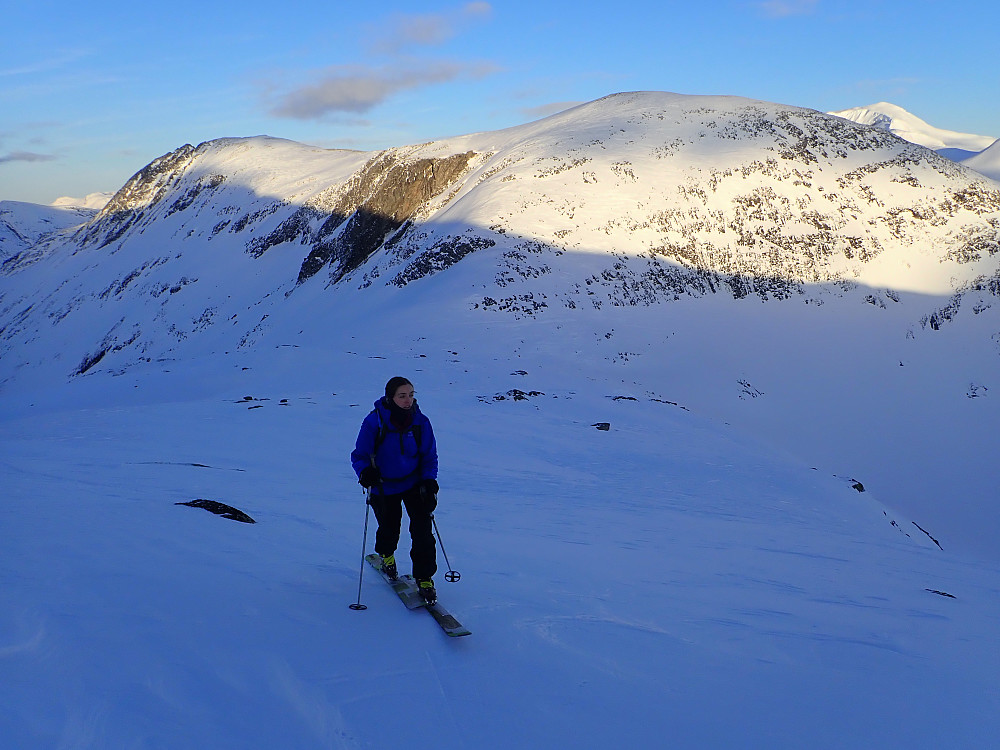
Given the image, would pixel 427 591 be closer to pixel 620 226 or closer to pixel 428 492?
pixel 428 492

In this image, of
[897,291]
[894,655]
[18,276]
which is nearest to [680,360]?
[897,291]

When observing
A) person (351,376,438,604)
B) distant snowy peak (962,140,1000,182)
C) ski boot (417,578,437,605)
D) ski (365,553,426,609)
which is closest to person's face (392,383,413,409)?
person (351,376,438,604)

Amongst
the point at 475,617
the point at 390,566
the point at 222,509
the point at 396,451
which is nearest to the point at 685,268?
the point at 222,509

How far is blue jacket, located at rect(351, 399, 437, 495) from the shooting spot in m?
5.61

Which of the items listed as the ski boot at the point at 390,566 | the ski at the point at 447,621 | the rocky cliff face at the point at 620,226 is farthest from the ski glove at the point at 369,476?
the rocky cliff face at the point at 620,226

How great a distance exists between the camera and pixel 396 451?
5637 mm

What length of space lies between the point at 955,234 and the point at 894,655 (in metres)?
38.9

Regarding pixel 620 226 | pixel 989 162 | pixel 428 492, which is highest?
pixel 989 162

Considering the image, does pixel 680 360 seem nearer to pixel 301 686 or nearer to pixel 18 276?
pixel 301 686

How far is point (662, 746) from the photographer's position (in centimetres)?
380

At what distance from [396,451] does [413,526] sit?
28.0 inches

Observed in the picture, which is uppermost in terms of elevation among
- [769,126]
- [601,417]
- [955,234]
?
[769,126]

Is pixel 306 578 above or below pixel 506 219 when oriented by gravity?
below

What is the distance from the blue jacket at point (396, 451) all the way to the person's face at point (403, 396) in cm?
14
